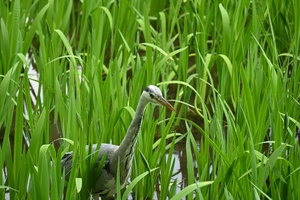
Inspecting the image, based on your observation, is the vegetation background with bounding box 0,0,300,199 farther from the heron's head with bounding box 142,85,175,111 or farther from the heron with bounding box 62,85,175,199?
the heron's head with bounding box 142,85,175,111

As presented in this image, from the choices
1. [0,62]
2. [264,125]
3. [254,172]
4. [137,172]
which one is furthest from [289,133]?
[0,62]

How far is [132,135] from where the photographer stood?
3.23 meters

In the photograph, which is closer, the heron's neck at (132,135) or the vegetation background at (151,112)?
the vegetation background at (151,112)

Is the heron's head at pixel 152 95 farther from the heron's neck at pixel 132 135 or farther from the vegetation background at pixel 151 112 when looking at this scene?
the vegetation background at pixel 151 112

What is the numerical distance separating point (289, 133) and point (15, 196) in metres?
1.30

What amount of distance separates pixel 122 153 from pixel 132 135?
0.11m

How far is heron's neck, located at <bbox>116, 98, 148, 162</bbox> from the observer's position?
3.21m

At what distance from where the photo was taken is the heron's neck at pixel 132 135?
10.5ft

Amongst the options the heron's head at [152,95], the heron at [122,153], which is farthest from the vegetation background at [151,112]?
the heron's head at [152,95]

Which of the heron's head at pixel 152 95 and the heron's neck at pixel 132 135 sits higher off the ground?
the heron's head at pixel 152 95

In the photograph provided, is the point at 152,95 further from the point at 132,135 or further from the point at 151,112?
the point at 151,112

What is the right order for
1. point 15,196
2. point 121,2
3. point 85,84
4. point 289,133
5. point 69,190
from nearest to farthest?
point 69,190 → point 15,196 → point 289,133 → point 85,84 → point 121,2

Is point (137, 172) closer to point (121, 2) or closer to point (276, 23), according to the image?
point (121, 2)

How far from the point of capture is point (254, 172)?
2.93 metres
